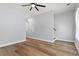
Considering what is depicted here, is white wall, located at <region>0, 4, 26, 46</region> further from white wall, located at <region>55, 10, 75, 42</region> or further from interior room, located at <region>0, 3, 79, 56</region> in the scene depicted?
white wall, located at <region>55, 10, 75, 42</region>

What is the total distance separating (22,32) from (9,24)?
0.89 meters

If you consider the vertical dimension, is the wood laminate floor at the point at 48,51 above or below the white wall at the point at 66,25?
below

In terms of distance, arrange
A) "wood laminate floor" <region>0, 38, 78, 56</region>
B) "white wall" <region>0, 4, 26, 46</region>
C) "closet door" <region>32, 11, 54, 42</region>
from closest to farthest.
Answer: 1. "wood laminate floor" <region>0, 38, 78, 56</region>
2. "white wall" <region>0, 4, 26, 46</region>
3. "closet door" <region>32, 11, 54, 42</region>

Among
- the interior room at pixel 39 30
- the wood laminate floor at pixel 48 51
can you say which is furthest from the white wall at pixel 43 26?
the wood laminate floor at pixel 48 51

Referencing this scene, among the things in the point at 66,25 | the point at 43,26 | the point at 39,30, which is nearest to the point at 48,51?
the point at 66,25

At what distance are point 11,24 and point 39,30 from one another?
1.75 meters

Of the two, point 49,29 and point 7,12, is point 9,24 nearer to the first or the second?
point 7,12

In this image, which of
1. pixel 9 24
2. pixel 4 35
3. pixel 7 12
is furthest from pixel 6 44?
pixel 7 12

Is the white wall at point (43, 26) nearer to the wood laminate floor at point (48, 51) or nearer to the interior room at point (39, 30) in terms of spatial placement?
the interior room at point (39, 30)

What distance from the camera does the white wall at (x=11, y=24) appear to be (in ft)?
11.1

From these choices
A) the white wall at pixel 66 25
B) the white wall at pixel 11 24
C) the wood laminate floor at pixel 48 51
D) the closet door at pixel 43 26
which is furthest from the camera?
the closet door at pixel 43 26

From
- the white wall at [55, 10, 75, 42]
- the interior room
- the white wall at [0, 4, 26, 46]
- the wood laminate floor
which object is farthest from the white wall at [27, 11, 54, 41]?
the white wall at [55, 10, 75, 42]

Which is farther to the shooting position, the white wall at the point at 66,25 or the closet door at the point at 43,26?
the closet door at the point at 43,26

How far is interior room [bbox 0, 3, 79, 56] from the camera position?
2.22 metres
